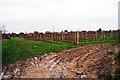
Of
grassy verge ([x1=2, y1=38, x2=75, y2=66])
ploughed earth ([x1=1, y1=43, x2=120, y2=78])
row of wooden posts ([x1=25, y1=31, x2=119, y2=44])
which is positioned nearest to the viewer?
ploughed earth ([x1=1, y1=43, x2=120, y2=78])

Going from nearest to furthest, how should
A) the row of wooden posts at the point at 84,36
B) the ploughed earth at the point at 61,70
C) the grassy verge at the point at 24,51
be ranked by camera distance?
the ploughed earth at the point at 61,70 < the grassy verge at the point at 24,51 < the row of wooden posts at the point at 84,36

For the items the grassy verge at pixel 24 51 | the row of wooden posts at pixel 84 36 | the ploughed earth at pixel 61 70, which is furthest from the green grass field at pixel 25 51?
the row of wooden posts at pixel 84 36

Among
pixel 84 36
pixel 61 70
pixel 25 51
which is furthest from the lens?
pixel 84 36

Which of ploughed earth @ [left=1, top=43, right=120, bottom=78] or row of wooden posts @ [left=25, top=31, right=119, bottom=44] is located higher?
row of wooden posts @ [left=25, top=31, right=119, bottom=44]

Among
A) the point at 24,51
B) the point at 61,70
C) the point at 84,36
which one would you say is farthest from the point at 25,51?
the point at 84,36

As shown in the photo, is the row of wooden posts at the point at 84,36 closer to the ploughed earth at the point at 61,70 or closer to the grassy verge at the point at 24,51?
the grassy verge at the point at 24,51

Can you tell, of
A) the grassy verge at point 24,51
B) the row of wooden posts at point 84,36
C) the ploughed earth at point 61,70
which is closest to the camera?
the ploughed earth at point 61,70

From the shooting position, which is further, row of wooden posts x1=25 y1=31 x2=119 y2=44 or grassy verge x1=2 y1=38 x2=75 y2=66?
row of wooden posts x1=25 y1=31 x2=119 y2=44

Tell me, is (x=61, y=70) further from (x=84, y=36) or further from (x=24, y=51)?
(x=84, y=36)

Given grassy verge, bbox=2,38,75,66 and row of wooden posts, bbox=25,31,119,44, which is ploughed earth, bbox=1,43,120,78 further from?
row of wooden posts, bbox=25,31,119,44

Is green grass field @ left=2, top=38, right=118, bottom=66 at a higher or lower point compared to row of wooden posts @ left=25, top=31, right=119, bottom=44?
lower

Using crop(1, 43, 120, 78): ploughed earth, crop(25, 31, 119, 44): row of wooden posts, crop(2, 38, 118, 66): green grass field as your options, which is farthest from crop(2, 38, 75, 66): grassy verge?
crop(25, 31, 119, 44): row of wooden posts

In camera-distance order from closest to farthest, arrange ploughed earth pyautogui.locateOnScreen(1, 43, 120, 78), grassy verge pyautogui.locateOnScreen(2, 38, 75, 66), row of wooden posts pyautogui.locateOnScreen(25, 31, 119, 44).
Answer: ploughed earth pyautogui.locateOnScreen(1, 43, 120, 78) → grassy verge pyautogui.locateOnScreen(2, 38, 75, 66) → row of wooden posts pyautogui.locateOnScreen(25, 31, 119, 44)

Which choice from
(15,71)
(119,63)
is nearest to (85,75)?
(119,63)
